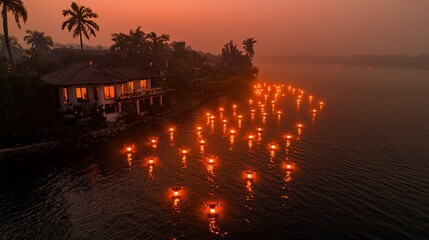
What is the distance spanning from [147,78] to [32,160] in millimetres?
27976

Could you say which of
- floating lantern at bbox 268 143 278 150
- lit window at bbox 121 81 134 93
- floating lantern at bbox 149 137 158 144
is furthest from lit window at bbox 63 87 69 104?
floating lantern at bbox 268 143 278 150

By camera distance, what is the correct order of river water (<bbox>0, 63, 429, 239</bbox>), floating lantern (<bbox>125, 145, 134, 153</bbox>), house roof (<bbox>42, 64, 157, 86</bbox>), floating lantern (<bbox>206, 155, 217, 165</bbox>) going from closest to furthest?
river water (<bbox>0, 63, 429, 239</bbox>), floating lantern (<bbox>206, 155, 217, 165</bbox>), floating lantern (<bbox>125, 145, 134, 153</bbox>), house roof (<bbox>42, 64, 157, 86</bbox>)

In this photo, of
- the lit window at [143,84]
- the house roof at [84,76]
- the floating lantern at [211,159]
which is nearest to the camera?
the floating lantern at [211,159]

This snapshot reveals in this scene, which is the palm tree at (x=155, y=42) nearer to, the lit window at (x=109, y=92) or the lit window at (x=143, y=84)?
the lit window at (x=143, y=84)

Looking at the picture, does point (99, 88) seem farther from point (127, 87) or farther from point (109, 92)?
point (127, 87)

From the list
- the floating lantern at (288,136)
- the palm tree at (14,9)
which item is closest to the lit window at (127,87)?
the palm tree at (14,9)

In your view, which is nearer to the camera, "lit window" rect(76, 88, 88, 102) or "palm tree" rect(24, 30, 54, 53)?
"lit window" rect(76, 88, 88, 102)

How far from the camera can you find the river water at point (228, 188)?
20.9 m

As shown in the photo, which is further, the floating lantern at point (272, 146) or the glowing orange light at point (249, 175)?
the floating lantern at point (272, 146)

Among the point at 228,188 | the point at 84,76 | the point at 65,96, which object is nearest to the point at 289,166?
the point at 228,188

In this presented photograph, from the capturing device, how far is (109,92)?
46.7 meters

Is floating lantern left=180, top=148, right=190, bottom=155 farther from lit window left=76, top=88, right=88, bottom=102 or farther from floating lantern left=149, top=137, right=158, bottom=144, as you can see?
lit window left=76, top=88, right=88, bottom=102

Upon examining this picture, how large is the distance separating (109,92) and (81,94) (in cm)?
450

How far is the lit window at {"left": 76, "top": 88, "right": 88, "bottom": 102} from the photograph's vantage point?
43.7 m
